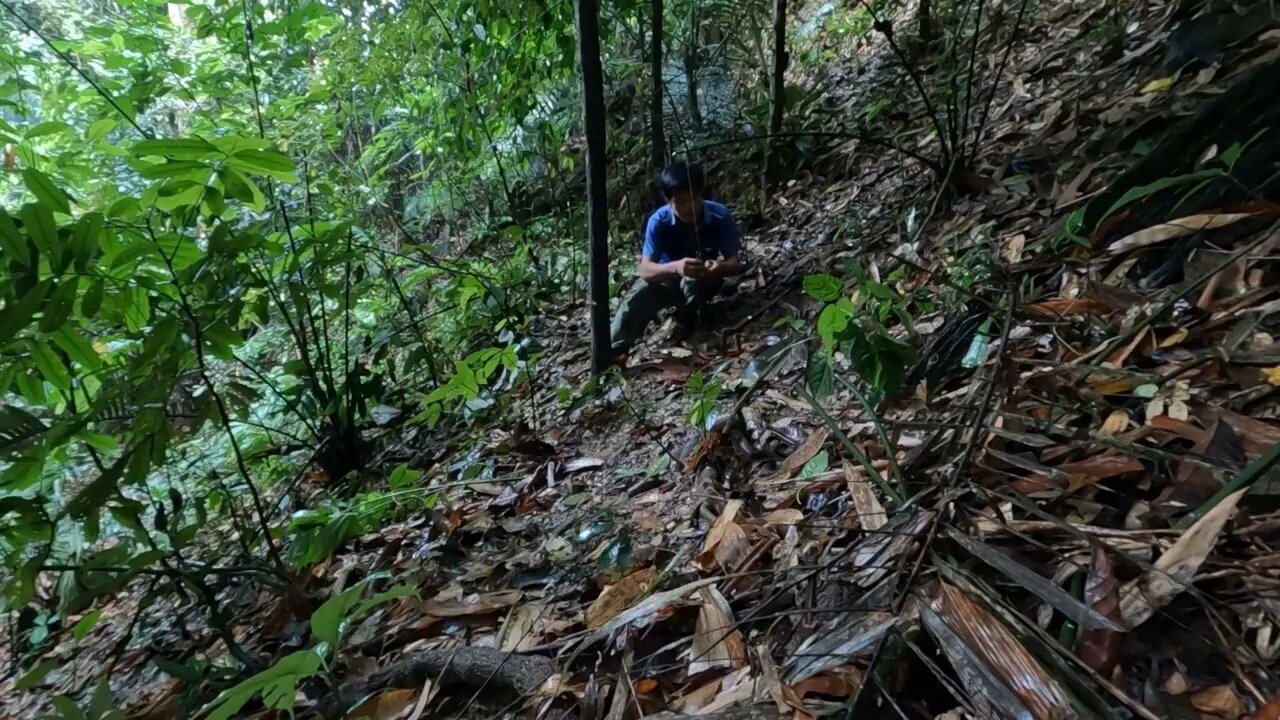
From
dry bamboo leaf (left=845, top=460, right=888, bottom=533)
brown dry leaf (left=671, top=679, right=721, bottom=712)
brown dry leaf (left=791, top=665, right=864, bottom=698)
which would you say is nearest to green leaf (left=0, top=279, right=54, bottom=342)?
brown dry leaf (left=671, top=679, right=721, bottom=712)

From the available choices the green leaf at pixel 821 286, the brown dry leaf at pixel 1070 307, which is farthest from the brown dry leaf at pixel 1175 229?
the green leaf at pixel 821 286

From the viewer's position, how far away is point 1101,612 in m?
1.02

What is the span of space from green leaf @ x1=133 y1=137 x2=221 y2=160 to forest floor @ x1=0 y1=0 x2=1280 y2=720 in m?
1.24

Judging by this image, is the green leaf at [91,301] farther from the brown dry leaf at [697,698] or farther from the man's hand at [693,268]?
the man's hand at [693,268]

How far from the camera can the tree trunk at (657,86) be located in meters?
3.64

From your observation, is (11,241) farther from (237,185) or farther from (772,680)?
(772,680)

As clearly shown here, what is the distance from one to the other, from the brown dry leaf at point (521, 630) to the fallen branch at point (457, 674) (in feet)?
0.17

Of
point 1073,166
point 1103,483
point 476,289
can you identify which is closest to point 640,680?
point 1103,483

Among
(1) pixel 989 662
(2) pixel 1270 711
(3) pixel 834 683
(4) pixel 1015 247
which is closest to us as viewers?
(2) pixel 1270 711

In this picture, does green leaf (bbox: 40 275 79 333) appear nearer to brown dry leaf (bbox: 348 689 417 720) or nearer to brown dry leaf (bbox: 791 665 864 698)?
brown dry leaf (bbox: 348 689 417 720)

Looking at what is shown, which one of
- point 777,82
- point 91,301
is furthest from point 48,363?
point 777,82

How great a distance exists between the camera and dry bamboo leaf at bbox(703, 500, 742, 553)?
1695mm

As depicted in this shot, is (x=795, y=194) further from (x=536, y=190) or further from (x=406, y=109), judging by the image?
(x=406, y=109)

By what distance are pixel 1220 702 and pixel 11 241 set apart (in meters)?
2.04
